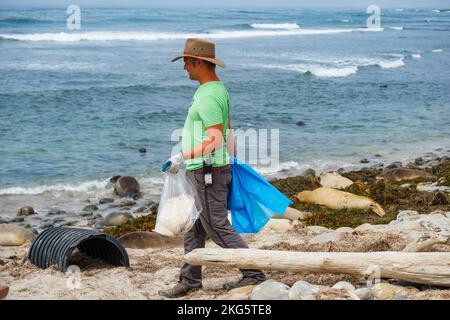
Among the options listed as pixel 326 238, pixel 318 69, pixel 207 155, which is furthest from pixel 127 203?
pixel 318 69

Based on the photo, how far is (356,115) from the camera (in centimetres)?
2270

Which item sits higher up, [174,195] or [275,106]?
[174,195]

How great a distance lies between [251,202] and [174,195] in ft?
2.11

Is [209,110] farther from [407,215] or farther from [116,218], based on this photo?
[116,218]

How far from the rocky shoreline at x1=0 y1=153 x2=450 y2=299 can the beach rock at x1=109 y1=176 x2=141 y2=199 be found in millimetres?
168

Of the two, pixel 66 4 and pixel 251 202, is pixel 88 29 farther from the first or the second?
pixel 251 202

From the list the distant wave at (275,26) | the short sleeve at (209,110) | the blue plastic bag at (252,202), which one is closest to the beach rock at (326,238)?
the blue plastic bag at (252,202)

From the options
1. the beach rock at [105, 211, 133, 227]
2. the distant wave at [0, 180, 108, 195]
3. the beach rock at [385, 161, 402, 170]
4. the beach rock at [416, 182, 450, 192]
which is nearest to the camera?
the beach rock at [105, 211, 133, 227]

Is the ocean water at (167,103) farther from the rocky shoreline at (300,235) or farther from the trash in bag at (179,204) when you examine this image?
the trash in bag at (179,204)

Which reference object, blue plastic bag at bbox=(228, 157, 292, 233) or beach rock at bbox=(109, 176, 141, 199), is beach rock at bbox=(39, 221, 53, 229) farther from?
blue plastic bag at bbox=(228, 157, 292, 233)

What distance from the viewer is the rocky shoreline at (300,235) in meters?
5.67

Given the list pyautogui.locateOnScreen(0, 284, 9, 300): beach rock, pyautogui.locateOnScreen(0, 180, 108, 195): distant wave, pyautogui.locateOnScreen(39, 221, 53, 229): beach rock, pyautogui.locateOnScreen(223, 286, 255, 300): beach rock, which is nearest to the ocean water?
pyautogui.locateOnScreen(0, 180, 108, 195): distant wave

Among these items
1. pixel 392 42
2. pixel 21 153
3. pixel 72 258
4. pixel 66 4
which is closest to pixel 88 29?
pixel 392 42

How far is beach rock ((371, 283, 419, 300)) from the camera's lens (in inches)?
215
